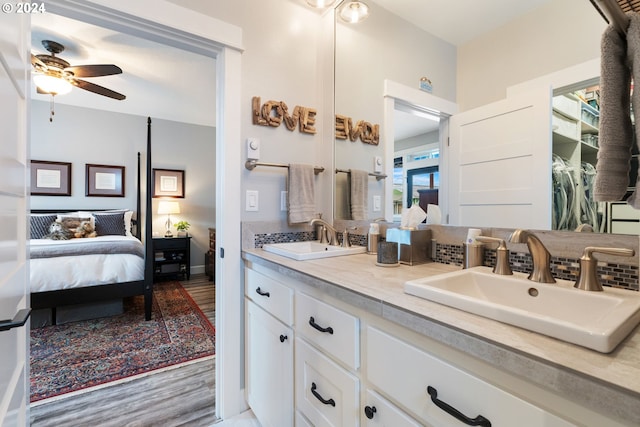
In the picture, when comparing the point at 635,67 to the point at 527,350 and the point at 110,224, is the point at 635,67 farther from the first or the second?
the point at 110,224

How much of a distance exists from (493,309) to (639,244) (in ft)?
1.75

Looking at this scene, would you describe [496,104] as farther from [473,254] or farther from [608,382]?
[608,382]

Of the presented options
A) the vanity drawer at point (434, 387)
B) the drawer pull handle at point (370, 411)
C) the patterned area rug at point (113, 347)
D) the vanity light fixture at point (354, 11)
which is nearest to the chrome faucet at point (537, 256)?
the vanity drawer at point (434, 387)

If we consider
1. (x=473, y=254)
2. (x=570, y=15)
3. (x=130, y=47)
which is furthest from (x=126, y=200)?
(x=570, y=15)

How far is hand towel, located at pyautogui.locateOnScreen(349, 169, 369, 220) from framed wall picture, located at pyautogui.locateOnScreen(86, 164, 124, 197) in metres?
4.18

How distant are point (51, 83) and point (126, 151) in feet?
6.20

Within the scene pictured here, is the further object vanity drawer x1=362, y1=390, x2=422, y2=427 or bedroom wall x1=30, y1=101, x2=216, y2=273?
bedroom wall x1=30, y1=101, x2=216, y2=273

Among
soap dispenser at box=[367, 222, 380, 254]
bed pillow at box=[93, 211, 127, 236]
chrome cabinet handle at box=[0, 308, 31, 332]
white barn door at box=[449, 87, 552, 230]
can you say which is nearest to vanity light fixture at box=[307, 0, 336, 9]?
white barn door at box=[449, 87, 552, 230]

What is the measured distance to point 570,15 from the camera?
0.94 meters

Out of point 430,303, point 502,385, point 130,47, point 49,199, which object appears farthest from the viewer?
point 49,199

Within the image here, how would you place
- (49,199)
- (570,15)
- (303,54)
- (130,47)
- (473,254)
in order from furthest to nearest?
(49,199) < (130,47) < (303,54) < (473,254) < (570,15)

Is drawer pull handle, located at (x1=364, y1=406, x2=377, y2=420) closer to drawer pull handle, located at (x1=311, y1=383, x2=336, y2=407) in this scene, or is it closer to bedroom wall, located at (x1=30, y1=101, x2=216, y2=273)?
drawer pull handle, located at (x1=311, y1=383, x2=336, y2=407)

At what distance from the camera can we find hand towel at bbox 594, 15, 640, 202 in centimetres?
65

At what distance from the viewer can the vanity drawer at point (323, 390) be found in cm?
88
